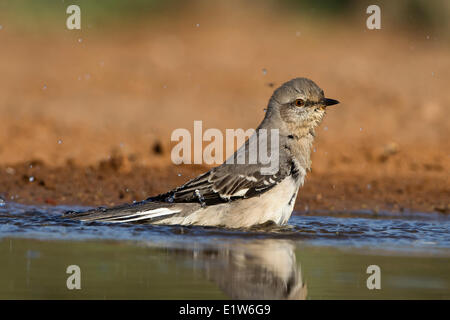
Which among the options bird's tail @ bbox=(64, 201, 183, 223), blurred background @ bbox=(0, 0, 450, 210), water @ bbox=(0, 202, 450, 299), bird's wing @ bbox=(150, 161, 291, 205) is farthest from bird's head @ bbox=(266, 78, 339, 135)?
blurred background @ bbox=(0, 0, 450, 210)

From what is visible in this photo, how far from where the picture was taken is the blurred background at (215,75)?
1396 centimetres

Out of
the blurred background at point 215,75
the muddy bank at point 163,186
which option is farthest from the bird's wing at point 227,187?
the blurred background at point 215,75

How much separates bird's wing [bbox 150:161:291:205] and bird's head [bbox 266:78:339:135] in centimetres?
85

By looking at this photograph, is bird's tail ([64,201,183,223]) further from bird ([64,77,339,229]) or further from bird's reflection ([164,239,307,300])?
bird's reflection ([164,239,307,300])

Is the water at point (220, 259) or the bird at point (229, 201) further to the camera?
the bird at point (229, 201)

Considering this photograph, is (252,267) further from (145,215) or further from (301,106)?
(301,106)

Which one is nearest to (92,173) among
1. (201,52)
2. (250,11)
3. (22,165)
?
(22,165)

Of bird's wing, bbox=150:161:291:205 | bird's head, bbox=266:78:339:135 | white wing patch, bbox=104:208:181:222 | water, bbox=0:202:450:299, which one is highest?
bird's head, bbox=266:78:339:135

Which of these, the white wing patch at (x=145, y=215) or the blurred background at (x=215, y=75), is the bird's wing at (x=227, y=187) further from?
the blurred background at (x=215, y=75)

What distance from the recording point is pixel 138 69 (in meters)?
19.3

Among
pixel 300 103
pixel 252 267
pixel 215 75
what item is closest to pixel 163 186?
pixel 300 103

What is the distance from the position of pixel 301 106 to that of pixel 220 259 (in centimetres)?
313

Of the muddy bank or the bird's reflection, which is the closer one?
the bird's reflection

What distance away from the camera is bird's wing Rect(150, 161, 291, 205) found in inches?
355
